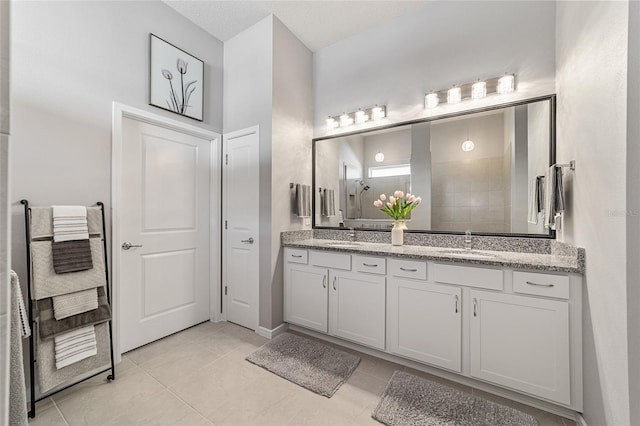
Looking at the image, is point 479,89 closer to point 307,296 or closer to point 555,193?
point 555,193

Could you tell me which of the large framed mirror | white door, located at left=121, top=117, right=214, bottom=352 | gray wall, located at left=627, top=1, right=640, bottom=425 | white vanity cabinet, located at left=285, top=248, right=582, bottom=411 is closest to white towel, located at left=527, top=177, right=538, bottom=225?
the large framed mirror

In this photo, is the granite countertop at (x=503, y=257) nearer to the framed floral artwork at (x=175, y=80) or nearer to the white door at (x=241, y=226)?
the white door at (x=241, y=226)

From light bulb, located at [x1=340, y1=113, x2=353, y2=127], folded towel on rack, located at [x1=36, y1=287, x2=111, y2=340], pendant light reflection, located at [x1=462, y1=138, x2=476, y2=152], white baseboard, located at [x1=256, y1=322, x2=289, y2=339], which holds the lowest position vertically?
white baseboard, located at [x1=256, y1=322, x2=289, y2=339]

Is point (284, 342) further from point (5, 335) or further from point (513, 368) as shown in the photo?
point (5, 335)

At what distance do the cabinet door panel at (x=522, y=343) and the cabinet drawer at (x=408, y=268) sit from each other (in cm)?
35

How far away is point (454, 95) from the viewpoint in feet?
7.70

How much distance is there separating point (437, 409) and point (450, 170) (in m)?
1.82

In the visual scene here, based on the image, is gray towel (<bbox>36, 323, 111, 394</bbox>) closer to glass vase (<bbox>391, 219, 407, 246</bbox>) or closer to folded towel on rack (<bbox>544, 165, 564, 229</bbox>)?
glass vase (<bbox>391, 219, 407, 246</bbox>)

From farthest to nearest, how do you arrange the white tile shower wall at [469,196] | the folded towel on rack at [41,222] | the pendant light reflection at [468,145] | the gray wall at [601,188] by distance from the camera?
the pendant light reflection at [468,145]
the white tile shower wall at [469,196]
the folded towel on rack at [41,222]
the gray wall at [601,188]

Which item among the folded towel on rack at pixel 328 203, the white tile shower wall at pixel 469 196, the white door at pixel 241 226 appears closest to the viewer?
the white tile shower wall at pixel 469 196

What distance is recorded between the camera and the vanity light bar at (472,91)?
7.05 feet

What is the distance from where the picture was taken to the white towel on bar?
174 centimetres

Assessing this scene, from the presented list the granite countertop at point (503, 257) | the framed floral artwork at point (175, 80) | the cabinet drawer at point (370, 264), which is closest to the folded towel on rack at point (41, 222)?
the framed floral artwork at point (175, 80)

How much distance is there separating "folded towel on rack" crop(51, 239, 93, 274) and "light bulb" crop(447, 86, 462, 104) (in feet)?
10.0
